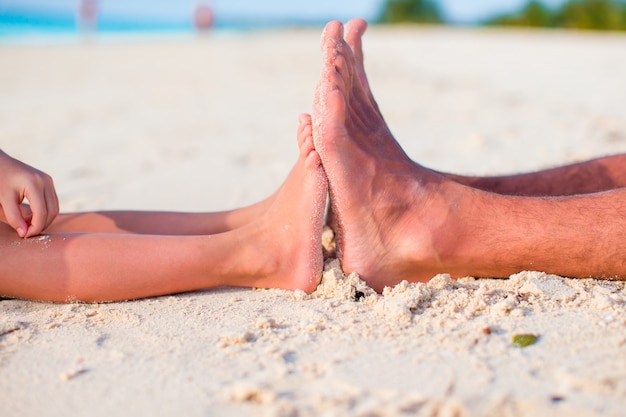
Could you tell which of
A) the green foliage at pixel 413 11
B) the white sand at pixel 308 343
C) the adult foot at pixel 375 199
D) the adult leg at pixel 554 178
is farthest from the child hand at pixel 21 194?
the green foliage at pixel 413 11

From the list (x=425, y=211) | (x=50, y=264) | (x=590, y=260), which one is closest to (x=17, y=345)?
(x=50, y=264)

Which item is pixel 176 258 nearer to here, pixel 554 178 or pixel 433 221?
pixel 433 221

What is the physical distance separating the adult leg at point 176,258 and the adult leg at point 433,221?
3.4 inches

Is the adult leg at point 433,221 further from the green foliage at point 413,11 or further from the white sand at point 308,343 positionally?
the green foliage at point 413,11

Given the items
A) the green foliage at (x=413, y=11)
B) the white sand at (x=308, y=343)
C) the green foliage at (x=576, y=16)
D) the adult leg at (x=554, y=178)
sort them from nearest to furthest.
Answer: the white sand at (x=308, y=343) < the adult leg at (x=554, y=178) < the green foliage at (x=576, y=16) < the green foliage at (x=413, y=11)

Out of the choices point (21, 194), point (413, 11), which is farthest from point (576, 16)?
point (21, 194)

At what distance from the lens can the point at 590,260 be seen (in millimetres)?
1652

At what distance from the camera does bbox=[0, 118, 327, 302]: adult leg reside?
5.48ft

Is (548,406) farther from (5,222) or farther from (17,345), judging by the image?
(5,222)

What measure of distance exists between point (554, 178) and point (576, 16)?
1625 centimetres

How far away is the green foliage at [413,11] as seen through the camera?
23359 millimetres

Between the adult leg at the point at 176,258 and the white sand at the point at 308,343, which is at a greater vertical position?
the adult leg at the point at 176,258

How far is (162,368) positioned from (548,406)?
741mm

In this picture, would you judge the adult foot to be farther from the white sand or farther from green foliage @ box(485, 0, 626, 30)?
green foliage @ box(485, 0, 626, 30)
